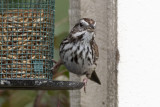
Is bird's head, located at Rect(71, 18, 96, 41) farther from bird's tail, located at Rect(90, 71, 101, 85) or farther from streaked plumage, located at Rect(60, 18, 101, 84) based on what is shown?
bird's tail, located at Rect(90, 71, 101, 85)

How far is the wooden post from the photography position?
5066 mm

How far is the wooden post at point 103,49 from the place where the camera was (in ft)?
16.6

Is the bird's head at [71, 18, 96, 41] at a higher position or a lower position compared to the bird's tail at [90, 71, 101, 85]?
higher

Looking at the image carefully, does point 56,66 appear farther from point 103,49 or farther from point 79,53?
point 103,49

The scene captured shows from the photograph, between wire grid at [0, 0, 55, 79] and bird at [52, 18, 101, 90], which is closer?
wire grid at [0, 0, 55, 79]

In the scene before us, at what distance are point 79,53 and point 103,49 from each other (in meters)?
0.50

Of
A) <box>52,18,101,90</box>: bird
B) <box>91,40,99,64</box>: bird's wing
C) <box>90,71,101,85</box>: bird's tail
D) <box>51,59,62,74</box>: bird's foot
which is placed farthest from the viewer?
<box>51,59,62,74</box>: bird's foot

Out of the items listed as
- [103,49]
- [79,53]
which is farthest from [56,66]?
[103,49]

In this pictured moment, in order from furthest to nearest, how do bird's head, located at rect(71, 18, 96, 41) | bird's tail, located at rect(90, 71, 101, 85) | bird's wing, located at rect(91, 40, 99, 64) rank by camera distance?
bird's wing, located at rect(91, 40, 99, 64), bird's tail, located at rect(90, 71, 101, 85), bird's head, located at rect(71, 18, 96, 41)

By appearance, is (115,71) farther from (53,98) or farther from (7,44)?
(53,98)

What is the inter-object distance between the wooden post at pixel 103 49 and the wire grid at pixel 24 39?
37 cm

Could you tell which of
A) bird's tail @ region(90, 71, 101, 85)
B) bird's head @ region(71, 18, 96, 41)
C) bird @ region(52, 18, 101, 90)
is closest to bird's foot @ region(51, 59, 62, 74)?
bird @ region(52, 18, 101, 90)

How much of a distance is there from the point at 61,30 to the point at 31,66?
500 millimetres

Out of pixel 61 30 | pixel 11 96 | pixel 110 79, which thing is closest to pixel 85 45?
pixel 61 30
